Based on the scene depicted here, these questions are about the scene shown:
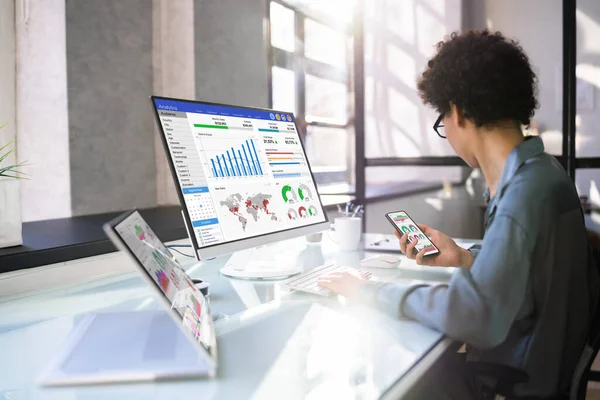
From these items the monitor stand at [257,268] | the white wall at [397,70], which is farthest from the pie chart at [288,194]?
the white wall at [397,70]

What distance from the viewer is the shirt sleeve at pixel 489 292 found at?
843 millimetres

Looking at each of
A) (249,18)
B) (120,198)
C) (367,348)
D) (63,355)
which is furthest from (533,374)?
(249,18)

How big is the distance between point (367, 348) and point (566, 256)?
1.36 ft

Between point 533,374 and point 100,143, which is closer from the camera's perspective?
point 533,374

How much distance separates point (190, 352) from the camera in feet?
2.42

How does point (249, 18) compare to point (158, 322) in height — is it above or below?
above

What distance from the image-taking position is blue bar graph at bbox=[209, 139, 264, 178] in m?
1.17

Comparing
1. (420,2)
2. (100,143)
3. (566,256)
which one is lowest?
(566,256)

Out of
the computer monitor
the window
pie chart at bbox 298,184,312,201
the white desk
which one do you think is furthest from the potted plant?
the window

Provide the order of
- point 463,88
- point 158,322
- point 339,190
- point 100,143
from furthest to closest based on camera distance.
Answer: point 339,190
point 100,143
point 463,88
point 158,322

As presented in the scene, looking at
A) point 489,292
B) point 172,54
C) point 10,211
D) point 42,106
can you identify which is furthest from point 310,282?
point 172,54

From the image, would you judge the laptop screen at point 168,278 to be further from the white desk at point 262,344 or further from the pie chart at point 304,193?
the pie chart at point 304,193

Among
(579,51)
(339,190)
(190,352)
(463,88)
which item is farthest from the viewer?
(339,190)

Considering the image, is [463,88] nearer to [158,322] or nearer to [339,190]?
[158,322]
